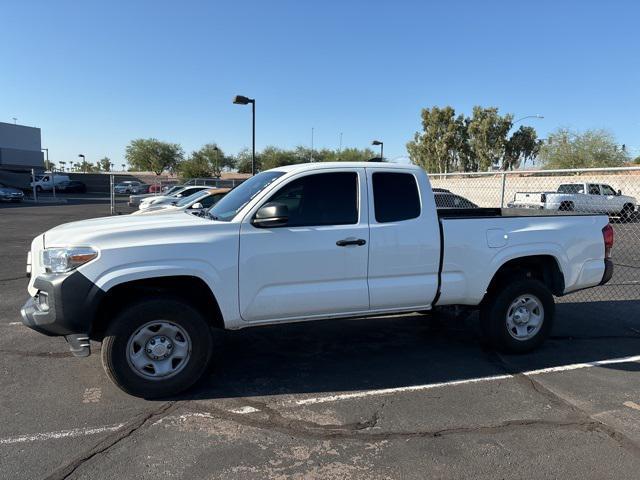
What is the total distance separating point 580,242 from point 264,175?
11.4ft

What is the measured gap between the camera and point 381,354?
511 cm

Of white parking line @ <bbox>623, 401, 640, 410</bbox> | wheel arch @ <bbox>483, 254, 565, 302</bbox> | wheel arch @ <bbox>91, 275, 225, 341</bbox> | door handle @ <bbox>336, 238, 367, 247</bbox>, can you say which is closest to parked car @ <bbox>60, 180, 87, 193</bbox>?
wheel arch @ <bbox>91, 275, 225, 341</bbox>

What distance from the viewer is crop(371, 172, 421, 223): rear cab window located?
454cm

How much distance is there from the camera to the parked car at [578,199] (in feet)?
62.7

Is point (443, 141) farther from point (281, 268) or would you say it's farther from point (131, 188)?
point (281, 268)

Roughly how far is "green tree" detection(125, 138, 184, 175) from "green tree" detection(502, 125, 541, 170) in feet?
205

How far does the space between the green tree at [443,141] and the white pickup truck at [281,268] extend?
48458 mm

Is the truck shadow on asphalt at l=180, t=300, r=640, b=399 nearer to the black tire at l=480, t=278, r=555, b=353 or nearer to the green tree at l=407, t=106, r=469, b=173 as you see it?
the black tire at l=480, t=278, r=555, b=353

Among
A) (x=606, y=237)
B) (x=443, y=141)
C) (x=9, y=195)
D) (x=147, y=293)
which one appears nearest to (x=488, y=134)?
(x=443, y=141)

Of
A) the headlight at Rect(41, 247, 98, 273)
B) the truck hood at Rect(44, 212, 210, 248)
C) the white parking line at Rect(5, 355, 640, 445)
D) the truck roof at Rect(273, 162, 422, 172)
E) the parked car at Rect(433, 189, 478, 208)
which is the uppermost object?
the truck roof at Rect(273, 162, 422, 172)

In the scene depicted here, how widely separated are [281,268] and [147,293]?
1142mm

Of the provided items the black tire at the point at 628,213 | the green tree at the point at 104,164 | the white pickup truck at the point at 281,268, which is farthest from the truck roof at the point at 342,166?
the green tree at the point at 104,164

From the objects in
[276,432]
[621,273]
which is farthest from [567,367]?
[621,273]

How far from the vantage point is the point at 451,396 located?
13.6 ft
